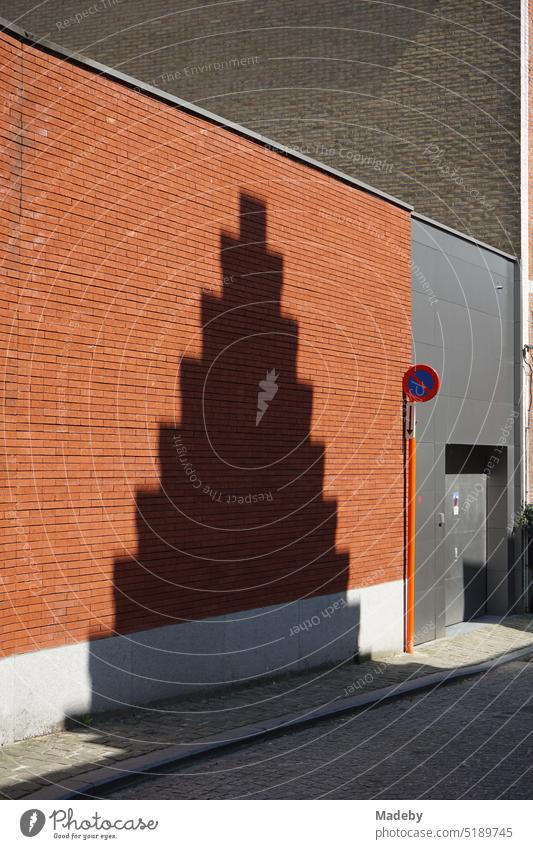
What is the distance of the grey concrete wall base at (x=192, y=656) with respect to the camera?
9.48 m

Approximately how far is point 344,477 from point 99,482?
4.80 metres

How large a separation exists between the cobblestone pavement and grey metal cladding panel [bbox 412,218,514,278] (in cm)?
612

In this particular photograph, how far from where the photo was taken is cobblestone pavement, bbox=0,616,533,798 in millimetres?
8633

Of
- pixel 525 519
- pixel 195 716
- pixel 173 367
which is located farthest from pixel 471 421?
pixel 195 716

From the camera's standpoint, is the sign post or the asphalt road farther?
the sign post

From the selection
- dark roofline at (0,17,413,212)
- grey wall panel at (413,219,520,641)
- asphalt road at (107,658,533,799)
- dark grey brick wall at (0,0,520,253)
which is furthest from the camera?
dark grey brick wall at (0,0,520,253)

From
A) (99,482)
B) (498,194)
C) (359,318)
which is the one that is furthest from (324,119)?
(99,482)

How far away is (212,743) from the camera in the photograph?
9594 millimetres

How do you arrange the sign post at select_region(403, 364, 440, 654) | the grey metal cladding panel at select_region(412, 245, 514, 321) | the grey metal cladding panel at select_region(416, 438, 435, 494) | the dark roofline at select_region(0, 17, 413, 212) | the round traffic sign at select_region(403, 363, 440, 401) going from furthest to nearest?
the grey metal cladding panel at select_region(412, 245, 514, 321), the grey metal cladding panel at select_region(416, 438, 435, 494), the sign post at select_region(403, 364, 440, 654), the round traffic sign at select_region(403, 363, 440, 401), the dark roofline at select_region(0, 17, 413, 212)

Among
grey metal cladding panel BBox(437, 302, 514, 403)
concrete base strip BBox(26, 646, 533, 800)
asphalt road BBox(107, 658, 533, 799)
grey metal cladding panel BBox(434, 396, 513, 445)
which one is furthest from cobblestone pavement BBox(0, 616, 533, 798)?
grey metal cladding panel BBox(437, 302, 514, 403)

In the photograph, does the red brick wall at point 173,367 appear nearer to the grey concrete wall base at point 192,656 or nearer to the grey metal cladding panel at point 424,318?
the grey concrete wall base at point 192,656

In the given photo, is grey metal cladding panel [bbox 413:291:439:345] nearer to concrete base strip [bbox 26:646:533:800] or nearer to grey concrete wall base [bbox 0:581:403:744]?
grey concrete wall base [bbox 0:581:403:744]

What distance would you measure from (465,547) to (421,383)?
15.8 ft

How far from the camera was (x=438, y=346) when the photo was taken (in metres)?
16.8
